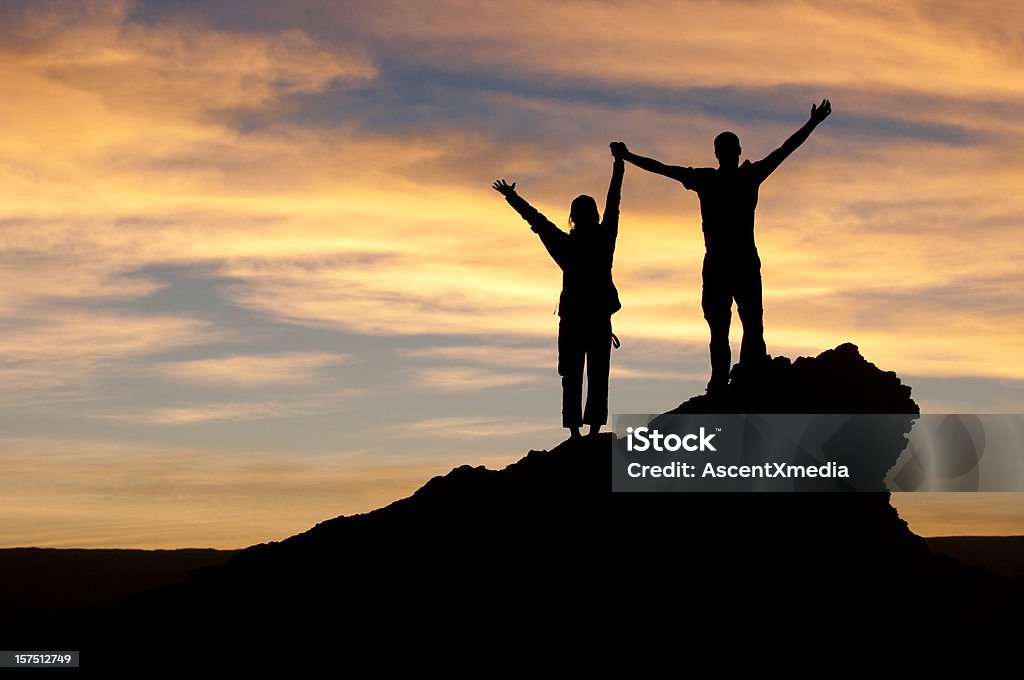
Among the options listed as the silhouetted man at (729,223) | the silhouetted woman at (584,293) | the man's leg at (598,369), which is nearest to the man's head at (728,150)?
the silhouetted man at (729,223)

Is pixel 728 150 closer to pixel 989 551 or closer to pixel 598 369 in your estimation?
pixel 598 369

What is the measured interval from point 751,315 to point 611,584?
3.55 metres

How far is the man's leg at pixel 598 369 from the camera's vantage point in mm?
16016

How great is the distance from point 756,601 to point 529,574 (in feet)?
7.40

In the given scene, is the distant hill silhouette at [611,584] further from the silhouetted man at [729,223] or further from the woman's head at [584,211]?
the woman's head at [584,211]

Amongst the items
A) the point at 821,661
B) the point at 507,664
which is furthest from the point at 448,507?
the point at 821,661

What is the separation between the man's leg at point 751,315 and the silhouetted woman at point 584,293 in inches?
59.1

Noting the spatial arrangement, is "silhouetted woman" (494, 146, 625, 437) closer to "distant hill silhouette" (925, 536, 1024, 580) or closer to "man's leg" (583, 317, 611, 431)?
"man's leg" (583, 317, 611, 431)

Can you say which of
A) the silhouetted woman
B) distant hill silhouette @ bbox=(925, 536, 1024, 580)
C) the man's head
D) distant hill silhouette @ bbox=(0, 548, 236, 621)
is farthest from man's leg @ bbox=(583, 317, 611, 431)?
distant hill silhouette @ bbox=(925, 536, 1024, 580)

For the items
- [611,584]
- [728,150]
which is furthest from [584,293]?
[611,584]

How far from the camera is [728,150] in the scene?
1505 cm

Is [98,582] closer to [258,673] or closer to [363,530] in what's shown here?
[363,530]

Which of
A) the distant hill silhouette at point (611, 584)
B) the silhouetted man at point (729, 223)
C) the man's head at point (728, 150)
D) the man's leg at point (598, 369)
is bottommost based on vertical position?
the distant hill silhouette at point (611, 584)

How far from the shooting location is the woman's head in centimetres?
1575
